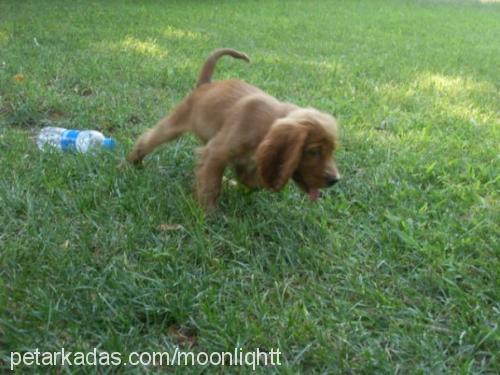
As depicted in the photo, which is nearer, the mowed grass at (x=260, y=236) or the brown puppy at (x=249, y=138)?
the mowed grass at (x=260, y=236)

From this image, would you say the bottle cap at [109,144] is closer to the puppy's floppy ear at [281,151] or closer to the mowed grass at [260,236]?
the mowed grass at [260,236]

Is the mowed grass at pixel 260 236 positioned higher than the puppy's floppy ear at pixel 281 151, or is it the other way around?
the puppy's floppy ear at pixel 281 151

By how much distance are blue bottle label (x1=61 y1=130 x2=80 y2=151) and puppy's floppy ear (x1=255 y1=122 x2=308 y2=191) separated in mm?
1766

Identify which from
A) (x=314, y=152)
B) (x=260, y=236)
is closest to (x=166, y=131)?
(x=260, y=236)

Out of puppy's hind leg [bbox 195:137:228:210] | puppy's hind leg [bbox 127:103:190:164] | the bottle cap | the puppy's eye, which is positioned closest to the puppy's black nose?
the puppy's eye

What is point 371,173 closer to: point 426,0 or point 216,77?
point 216,77

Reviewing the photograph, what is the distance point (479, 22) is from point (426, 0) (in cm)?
500

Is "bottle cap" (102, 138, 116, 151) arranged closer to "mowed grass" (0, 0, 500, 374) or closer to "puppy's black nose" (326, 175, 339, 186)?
"mowed grass" (0, 0, 500, 374)

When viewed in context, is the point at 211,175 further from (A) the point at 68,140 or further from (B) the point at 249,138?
(A) the point at 68,140

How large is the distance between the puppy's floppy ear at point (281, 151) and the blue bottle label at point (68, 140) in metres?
1.77

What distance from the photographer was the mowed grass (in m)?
2.21

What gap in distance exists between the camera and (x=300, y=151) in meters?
2.69

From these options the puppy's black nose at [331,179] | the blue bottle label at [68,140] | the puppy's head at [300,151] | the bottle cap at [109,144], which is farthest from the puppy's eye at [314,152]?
the blue bottle label at [68,140]

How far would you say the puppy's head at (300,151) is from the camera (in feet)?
8.82
